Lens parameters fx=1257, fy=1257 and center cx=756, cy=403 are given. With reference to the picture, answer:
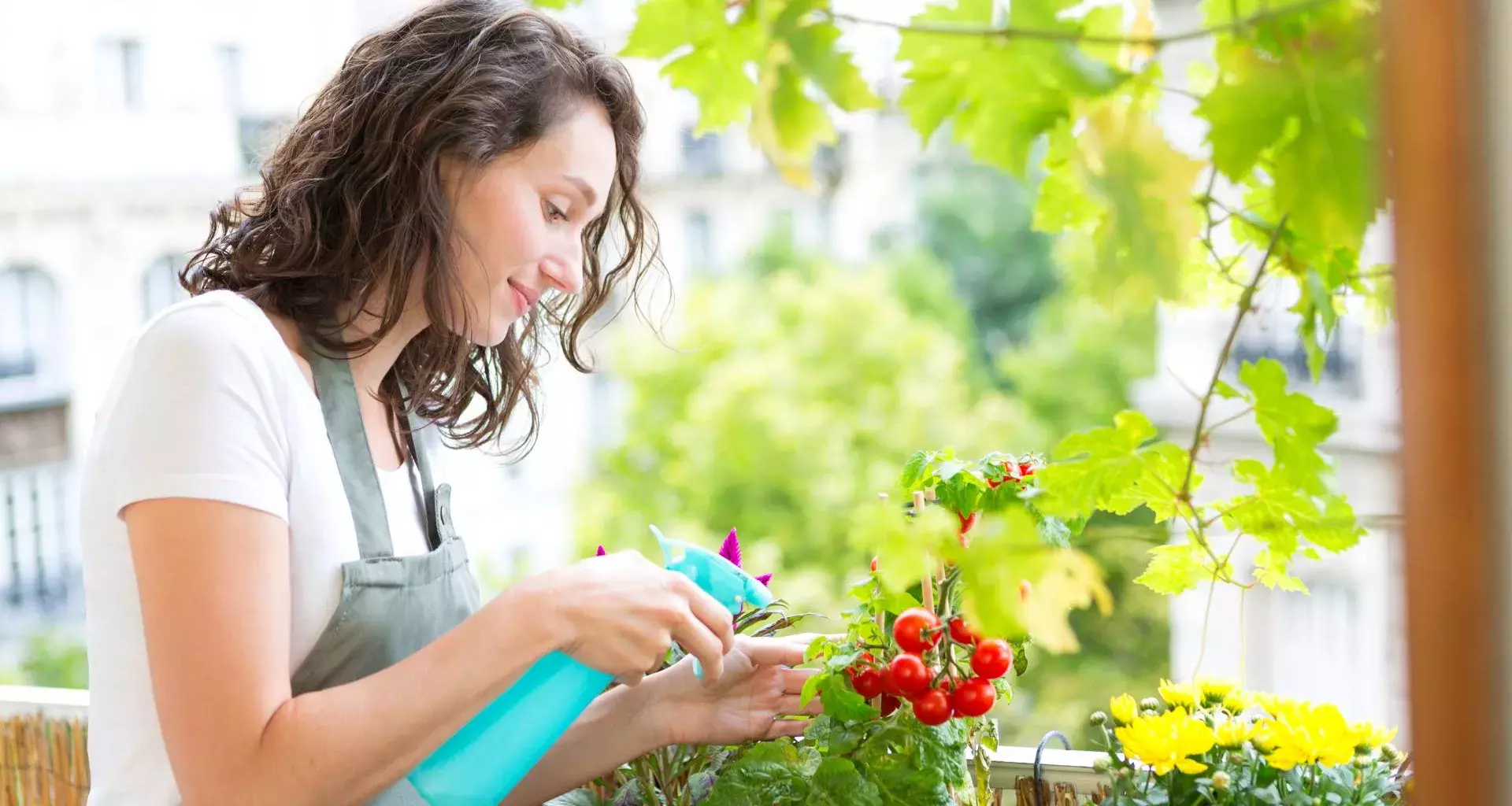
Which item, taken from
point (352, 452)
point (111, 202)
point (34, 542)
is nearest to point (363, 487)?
point (352, 452)

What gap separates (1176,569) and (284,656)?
23.7 inches

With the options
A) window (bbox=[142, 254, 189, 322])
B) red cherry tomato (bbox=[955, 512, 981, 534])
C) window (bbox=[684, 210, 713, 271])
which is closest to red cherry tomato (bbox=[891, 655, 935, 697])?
red cherry tomato (bbox=[955, 512, 981, 534])

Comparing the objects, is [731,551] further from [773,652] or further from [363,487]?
[363,487]

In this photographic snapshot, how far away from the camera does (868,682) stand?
852 millimetres

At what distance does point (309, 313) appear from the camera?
972mm

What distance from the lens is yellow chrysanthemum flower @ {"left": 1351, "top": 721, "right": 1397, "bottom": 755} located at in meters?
0.86

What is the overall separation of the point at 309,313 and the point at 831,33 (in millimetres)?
634

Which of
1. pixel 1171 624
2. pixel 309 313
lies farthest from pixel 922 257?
pixel 309 313

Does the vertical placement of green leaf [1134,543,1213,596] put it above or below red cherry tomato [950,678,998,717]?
above

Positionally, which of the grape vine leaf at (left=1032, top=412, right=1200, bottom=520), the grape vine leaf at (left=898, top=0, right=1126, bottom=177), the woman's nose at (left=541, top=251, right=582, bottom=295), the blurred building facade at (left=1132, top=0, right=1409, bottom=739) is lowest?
the blurred building facade at (left=1132, top=0, right=1409, bottom=739)

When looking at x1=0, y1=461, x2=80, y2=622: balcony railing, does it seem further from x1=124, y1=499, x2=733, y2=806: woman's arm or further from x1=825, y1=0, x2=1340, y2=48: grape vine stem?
x1=825, y1=0, x2=1340, y2=48: grape vine stem

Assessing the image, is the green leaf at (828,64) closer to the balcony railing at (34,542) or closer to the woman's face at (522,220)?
the woman's face at (522,220)

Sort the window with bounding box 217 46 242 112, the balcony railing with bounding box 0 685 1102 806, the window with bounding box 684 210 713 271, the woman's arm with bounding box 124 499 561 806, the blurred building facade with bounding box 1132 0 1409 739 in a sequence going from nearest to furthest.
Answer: the woman's arm with bounding box 124 499 561 806, the balcony railing with bounding box 0 685 1102 806, the blurred building facade with bounding box 1132 0 1409 739, the window with bounding box 217 46 242 112, the window with bounding box 684 210 713 271

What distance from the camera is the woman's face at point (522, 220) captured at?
940 mm
